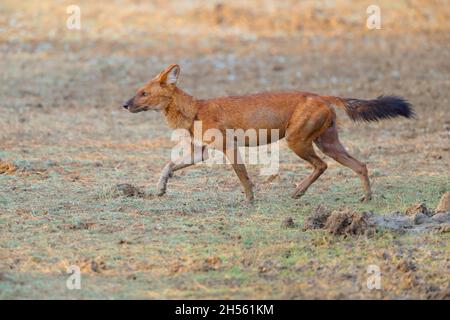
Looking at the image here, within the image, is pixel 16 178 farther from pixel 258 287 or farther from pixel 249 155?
pixel 258 287

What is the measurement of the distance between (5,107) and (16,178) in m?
4.86

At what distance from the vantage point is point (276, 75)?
17156mm

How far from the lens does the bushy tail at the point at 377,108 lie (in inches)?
363

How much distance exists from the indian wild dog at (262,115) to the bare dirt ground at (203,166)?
35cm

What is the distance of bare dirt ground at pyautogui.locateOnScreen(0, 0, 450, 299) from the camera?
6.54m

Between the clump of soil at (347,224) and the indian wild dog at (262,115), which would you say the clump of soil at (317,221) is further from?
the indian wild dog at (262,115)

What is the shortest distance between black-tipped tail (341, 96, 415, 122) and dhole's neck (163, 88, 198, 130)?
152cm

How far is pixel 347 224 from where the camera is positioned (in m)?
7.48

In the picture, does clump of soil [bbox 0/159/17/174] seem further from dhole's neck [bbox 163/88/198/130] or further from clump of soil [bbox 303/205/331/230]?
clump of soil [bbox 303/205/331/230]

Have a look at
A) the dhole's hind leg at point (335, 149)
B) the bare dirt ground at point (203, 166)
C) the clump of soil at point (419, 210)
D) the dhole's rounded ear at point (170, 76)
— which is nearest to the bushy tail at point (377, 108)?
the dhole's hind leg at point (335, 149)

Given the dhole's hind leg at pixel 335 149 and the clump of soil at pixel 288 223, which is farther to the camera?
the dhole's hind leg at pixel 335 149

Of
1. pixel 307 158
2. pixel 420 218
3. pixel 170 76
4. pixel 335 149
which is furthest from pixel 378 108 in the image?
pixel 170 76

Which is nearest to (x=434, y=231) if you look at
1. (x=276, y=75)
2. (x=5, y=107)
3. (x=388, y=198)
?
(x=388, y=198)
